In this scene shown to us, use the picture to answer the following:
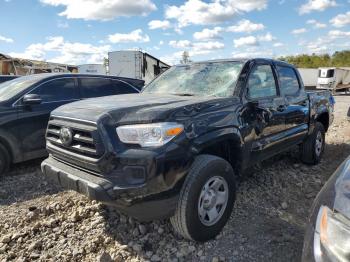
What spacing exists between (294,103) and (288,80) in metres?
0.40

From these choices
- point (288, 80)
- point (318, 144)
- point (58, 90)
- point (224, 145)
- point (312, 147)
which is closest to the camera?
point (224, 145)

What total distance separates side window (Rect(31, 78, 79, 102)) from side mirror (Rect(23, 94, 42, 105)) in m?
0.21

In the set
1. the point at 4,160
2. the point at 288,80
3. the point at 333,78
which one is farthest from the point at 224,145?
the point at 333,78

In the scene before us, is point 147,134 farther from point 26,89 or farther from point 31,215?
point 26,89

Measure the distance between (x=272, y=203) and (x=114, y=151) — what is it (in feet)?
7.89

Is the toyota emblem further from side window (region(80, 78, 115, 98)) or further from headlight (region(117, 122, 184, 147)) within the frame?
side window (region(80, 78, 115, 98))

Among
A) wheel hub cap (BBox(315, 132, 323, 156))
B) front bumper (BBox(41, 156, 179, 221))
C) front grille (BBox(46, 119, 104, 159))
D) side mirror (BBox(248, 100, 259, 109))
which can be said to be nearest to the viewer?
front bumper (BBox(41, 156, 179, 221))

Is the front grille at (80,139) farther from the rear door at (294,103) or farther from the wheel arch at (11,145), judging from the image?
the rear door at (294,103)

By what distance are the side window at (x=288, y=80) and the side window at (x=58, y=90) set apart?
11.7 ft

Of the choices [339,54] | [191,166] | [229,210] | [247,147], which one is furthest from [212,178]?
[339,54]

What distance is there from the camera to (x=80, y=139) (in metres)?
2.89

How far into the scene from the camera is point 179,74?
4324mm

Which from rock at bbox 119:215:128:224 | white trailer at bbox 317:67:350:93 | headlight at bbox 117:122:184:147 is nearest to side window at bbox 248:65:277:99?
headlight at bbox 117:122:184:147

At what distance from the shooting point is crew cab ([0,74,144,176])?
16.2 feet
